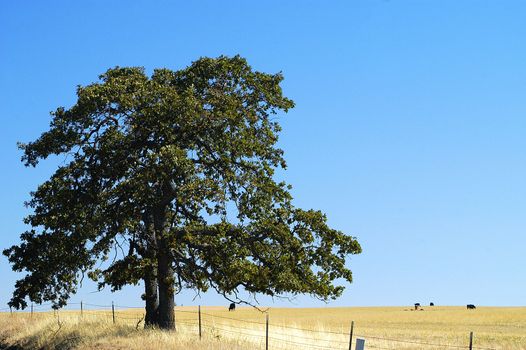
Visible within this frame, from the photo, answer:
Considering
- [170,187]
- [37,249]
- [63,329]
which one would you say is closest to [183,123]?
[170,187]

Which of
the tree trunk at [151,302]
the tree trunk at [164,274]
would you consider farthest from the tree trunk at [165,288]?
the tree trunk at [151,302]

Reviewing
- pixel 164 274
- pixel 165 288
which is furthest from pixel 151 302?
pixel 164 274

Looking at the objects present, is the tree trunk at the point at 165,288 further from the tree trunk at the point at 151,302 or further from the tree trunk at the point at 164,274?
the tree trunk at the point at 151,302

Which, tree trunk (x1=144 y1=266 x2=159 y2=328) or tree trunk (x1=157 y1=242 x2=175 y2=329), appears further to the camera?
tree trunk (x1=144 y1=266 x2=159 y2=328)

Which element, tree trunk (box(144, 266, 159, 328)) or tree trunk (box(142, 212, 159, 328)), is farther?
tree trunk (box(144, 266, 159, 328))

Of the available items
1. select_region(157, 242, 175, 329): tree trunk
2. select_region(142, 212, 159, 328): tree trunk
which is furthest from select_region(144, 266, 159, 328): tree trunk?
select_region(157, 242, 175, 329): tree trunk

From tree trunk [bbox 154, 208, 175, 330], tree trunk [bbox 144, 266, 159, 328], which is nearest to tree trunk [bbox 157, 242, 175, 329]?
tree trunk [bbox 154, 208, 175, 330]

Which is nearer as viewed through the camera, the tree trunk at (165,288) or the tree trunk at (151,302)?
the tree trunk at (165,288)

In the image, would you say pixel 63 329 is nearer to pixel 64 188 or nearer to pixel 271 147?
pixel 64 188

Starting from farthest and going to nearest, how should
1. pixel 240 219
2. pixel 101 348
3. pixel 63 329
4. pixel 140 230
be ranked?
1. pixel 63 329
2. pixel 140 230
3. pixel 240 219
4. pixel 101 348

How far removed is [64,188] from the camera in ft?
99.0

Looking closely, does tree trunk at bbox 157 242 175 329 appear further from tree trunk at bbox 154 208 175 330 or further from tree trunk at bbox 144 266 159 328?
tree trunk at bbox 144 266 159 328

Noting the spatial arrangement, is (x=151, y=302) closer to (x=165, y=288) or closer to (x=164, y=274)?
(x=165, y=288)

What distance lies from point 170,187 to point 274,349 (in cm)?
842
